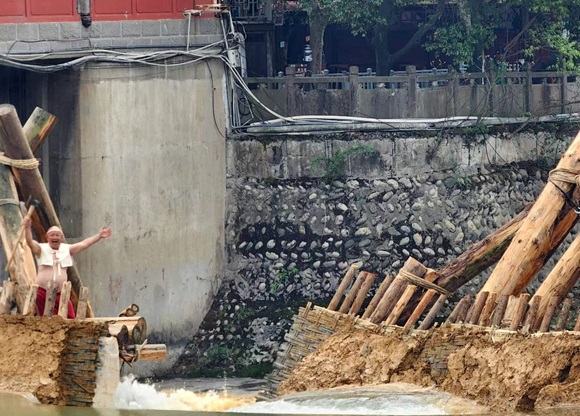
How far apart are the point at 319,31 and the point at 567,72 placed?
16.2 ft

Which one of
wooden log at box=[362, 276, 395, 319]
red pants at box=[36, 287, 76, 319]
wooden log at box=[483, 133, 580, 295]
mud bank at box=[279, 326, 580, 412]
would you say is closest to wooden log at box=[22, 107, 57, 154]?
red pants at box=[36, 287, 76, 319]

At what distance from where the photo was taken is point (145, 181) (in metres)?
26.4

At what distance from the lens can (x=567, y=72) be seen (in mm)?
30438

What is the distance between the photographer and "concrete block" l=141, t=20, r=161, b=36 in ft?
86.9

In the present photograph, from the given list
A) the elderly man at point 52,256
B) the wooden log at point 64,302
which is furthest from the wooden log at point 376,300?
the wooden log at point 64,302

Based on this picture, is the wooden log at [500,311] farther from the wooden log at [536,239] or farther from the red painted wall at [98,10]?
the red painted wall at [98,10]

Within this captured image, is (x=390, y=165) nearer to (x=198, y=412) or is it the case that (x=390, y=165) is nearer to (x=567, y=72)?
(x=567, y=72)

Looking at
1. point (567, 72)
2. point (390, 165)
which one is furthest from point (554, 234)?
point (567, 72)

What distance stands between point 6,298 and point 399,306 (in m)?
4.90

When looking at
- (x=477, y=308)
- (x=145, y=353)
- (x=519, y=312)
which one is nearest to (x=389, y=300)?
(x=477, y=308)

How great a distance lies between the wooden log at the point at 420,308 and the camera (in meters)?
19.4

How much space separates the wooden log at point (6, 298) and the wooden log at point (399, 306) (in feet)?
15.1

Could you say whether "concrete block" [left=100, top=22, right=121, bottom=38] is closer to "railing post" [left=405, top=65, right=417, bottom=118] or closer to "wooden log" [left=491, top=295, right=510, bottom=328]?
"railing post" [left=405, top=65, right=417, bottom=118]

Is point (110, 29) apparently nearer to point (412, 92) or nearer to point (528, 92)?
point (412, 92)
